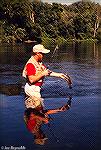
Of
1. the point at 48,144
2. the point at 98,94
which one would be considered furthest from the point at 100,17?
the point at 48,144

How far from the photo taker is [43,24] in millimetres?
77375

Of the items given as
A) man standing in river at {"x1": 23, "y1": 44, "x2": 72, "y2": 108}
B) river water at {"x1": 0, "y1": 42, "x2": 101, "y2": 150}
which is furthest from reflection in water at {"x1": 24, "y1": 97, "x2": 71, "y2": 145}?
man standing in river at {"x1": 23, "y1": 44, "x2": 72, "y2": 108}

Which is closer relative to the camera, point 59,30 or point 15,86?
point 15,86

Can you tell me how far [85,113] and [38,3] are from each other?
70.9m

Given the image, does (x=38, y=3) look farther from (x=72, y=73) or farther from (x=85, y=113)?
(x=85, y=113)

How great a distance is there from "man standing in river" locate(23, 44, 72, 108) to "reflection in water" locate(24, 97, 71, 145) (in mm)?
294

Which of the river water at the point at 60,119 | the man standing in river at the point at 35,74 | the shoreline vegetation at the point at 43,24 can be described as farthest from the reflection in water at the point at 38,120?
the shoreline vegetation at the point at 43,24

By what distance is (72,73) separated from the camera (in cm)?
1905

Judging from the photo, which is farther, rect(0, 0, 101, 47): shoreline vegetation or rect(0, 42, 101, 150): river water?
rect(0, 0, 101, 47): shoreline vegetation

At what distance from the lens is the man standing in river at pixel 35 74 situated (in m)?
9.09

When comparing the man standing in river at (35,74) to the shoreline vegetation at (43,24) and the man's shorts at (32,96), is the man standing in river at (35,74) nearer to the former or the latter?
the man's shorts at (32,96)

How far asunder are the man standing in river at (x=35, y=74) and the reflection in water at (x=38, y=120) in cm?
29

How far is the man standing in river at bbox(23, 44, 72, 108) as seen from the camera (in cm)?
909

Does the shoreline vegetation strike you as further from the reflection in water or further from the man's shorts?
the reflection in water
